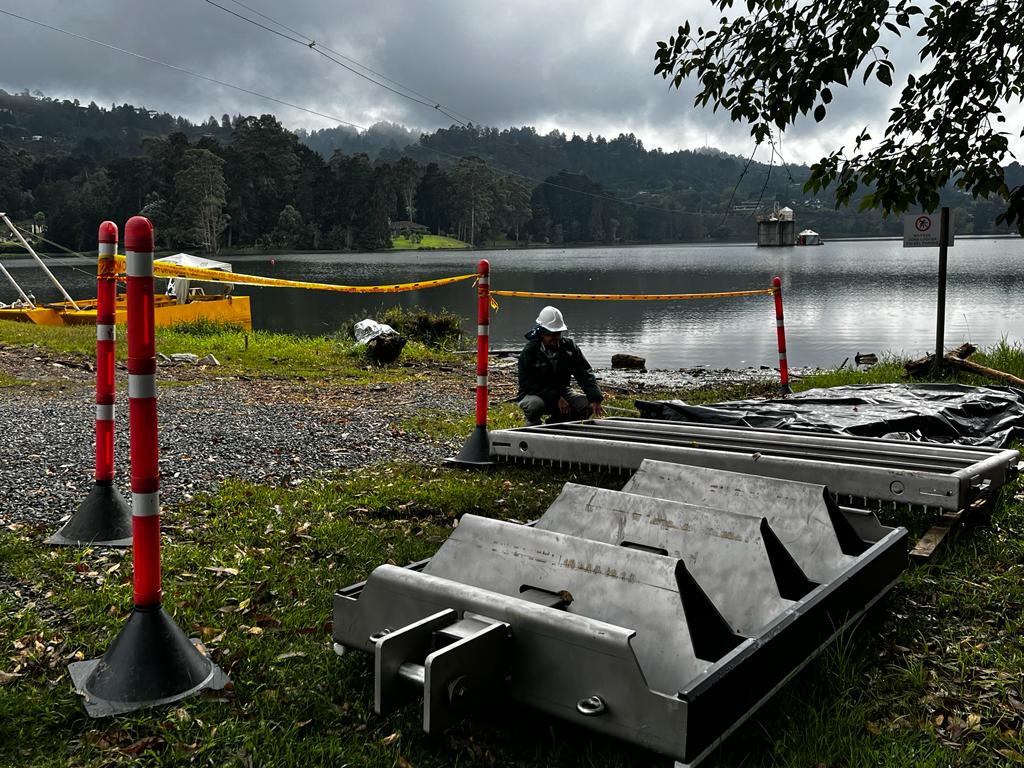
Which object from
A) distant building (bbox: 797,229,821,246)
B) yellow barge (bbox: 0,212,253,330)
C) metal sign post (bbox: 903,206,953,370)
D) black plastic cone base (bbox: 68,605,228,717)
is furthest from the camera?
distant building (bbox: 797,229,821,246)

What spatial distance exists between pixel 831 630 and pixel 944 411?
580 cm

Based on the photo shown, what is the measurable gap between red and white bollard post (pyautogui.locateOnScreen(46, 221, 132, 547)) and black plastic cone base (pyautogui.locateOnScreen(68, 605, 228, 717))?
1844mm

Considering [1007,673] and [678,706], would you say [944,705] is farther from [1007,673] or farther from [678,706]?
[678,706]

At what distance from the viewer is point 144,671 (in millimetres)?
3391

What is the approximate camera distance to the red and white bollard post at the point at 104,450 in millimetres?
4790

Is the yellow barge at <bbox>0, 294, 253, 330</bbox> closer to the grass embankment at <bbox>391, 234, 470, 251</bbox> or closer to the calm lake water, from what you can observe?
the calm lake water

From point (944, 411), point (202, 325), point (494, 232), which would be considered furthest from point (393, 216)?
point (944, 411)

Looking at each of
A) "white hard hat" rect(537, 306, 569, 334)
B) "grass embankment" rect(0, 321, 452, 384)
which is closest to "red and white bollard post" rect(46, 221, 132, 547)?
"white hard hat" rect(537, 306, 569, 334)

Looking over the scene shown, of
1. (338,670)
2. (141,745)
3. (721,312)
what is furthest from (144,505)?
(721,312)

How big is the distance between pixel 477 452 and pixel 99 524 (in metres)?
3.17

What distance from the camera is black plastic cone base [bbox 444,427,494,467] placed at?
24.8 ft

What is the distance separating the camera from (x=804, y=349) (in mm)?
28969

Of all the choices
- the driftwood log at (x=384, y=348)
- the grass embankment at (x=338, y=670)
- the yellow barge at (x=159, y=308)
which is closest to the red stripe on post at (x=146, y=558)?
the grass embankment at (x=338, y=670)

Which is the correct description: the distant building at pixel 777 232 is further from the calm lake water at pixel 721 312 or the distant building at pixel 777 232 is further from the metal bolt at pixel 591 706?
the metal bolt at pixel 591 706
